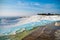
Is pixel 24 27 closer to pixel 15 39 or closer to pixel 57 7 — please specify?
pixel 15 39

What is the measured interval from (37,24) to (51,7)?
35 centimetres

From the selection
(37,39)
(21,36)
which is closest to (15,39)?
(21,36)

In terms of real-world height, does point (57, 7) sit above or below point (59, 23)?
above

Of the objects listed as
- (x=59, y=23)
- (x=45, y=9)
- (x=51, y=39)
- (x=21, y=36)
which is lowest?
(x=51, y=39)

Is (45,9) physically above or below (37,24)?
above

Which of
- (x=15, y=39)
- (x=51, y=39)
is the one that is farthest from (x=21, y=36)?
(x=51, y=39)

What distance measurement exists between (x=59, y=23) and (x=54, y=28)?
11 centimetres

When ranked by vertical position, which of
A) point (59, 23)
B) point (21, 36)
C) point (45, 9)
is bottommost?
point (21, 36)

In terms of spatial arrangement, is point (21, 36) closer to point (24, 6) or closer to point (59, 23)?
point (24, 6)

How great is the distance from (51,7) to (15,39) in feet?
2.45

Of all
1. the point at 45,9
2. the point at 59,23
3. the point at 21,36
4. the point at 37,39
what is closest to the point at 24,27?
the point at 21,36

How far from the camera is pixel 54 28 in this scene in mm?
1624

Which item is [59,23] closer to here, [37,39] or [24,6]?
[37,39]

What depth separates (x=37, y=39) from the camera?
5.19ft
